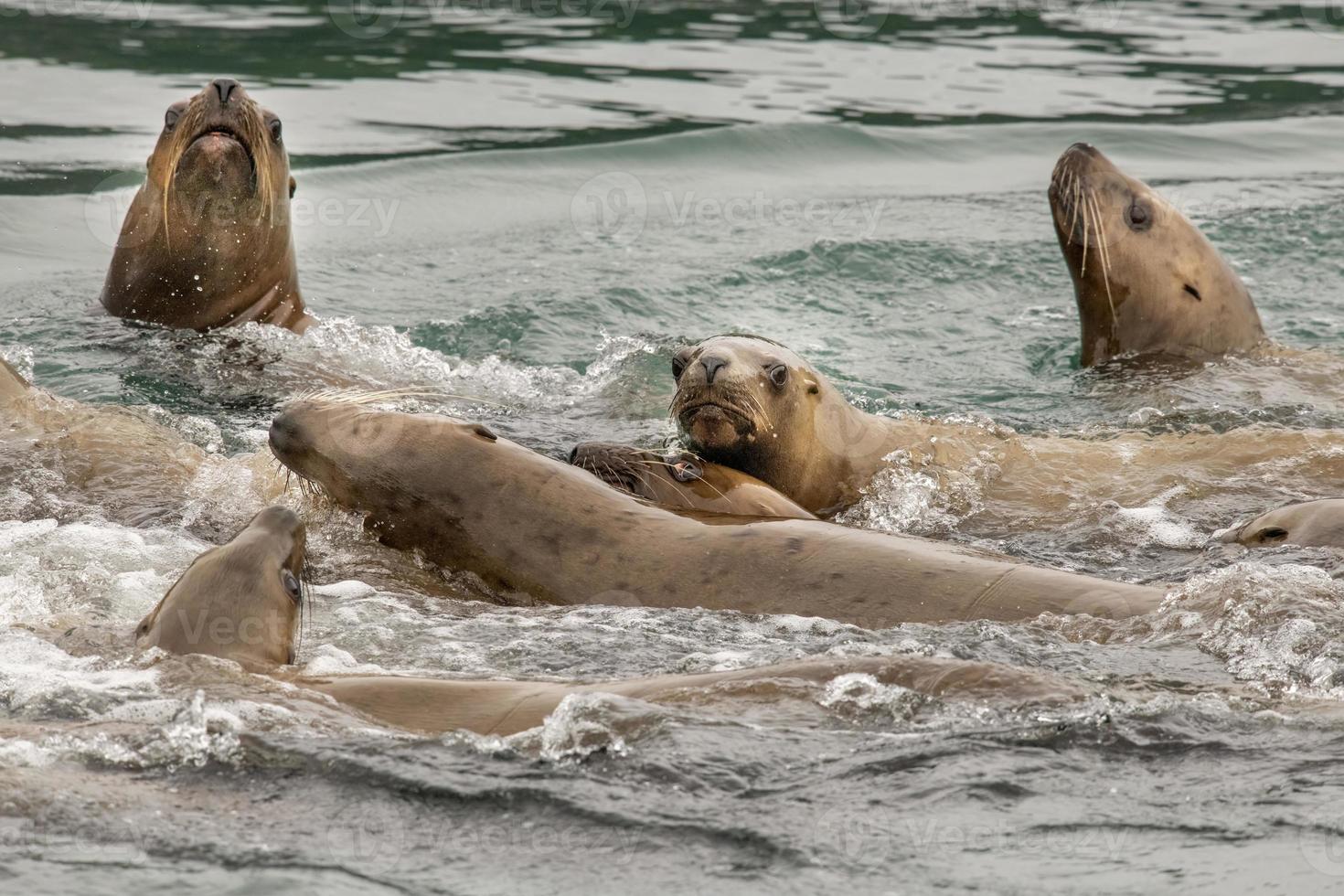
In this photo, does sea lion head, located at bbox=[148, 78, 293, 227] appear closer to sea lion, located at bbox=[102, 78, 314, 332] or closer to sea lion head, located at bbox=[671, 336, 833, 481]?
sea lion, located at bbox=[102, 78, 314, 332]

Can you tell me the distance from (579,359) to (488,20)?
31.3 feet

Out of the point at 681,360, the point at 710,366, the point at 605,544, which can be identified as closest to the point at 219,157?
the point at 681,360

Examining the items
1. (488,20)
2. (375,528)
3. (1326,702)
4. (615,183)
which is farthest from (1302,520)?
(488,20)

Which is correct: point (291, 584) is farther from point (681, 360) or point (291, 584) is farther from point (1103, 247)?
point (1103, 247)

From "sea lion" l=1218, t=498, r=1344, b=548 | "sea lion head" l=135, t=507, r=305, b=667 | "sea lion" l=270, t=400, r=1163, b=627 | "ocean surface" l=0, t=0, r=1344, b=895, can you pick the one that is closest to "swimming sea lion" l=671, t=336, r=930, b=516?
"ocean surface" l=0, t=0, r=1344, b=895

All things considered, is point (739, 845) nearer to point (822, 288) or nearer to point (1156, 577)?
point (1156, 577)

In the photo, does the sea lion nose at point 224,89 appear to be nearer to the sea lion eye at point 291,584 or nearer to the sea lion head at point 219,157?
the sea lion head at point 219,157

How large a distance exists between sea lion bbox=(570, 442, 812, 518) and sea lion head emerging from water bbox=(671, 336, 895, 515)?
0.29 meters

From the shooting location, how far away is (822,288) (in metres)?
10.8

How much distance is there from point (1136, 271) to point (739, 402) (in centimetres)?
315

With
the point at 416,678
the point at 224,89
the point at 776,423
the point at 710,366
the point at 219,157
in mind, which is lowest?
the point at 416,678

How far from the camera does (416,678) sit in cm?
466

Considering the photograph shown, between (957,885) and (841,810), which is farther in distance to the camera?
(841,810)

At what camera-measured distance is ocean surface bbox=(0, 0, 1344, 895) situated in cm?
394
